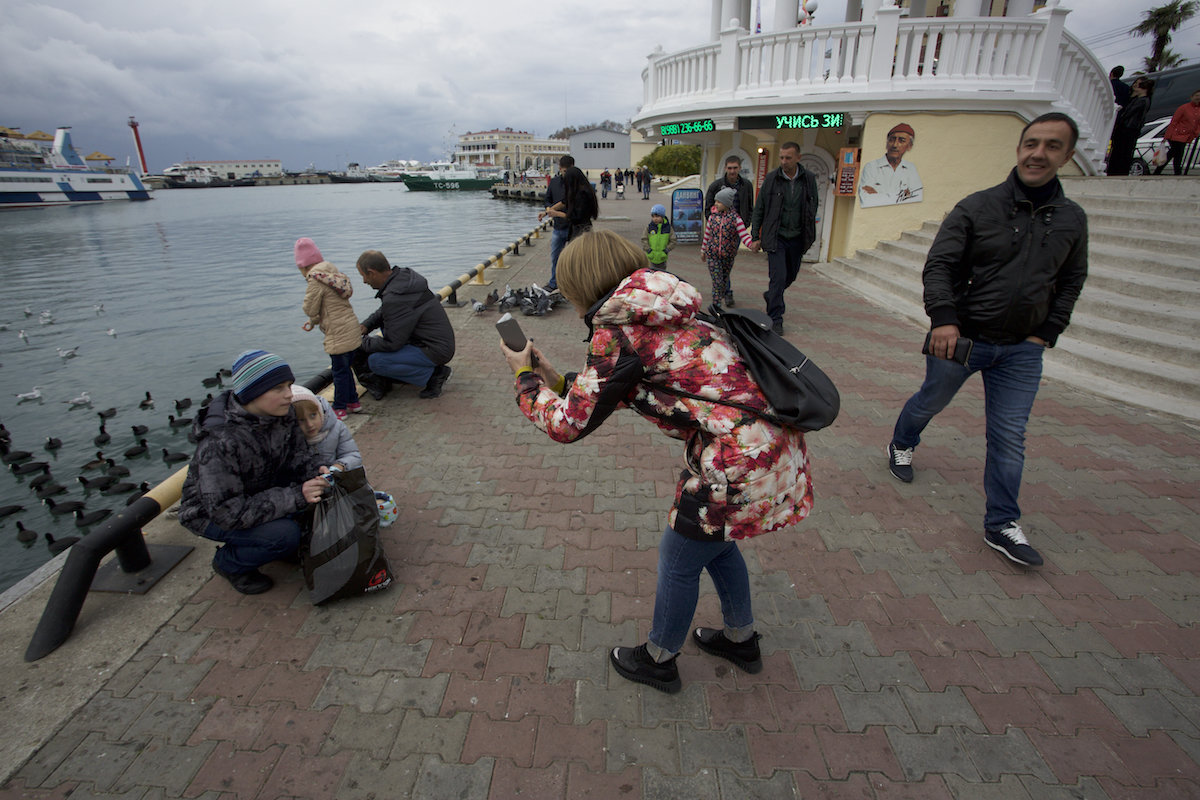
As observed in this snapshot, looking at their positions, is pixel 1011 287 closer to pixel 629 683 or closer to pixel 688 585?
pixel 688 585

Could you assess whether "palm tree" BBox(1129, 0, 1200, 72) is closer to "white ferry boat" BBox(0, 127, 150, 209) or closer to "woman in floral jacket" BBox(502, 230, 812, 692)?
"woman in floral jacket" BBox(502, 230, 812, 692)

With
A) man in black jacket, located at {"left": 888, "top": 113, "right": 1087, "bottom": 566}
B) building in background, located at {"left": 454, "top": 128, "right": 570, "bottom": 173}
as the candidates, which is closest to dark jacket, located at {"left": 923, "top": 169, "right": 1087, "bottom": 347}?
man in black jacket, located at {"left": 888, "top": 113, "right": 1087, "bottom": 566}

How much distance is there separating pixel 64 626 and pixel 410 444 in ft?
7.60

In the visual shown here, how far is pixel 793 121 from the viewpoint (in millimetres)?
10617

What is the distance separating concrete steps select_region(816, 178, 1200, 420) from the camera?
17.1 feet

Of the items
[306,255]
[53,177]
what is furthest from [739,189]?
[53,177]

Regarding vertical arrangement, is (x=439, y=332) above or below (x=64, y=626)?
above

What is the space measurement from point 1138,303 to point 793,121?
6.49 metres

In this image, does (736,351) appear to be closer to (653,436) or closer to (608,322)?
(608,322)

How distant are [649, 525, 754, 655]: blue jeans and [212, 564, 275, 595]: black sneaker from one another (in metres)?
2.09

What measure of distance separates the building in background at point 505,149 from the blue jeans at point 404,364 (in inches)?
5862

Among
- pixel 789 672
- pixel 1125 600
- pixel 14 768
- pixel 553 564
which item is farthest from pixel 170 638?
pixel 1125 600

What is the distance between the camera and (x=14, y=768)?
6.97 ft

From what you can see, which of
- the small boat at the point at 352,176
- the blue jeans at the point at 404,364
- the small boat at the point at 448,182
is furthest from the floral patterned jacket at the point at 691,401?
the small boat at the point at 352,176
